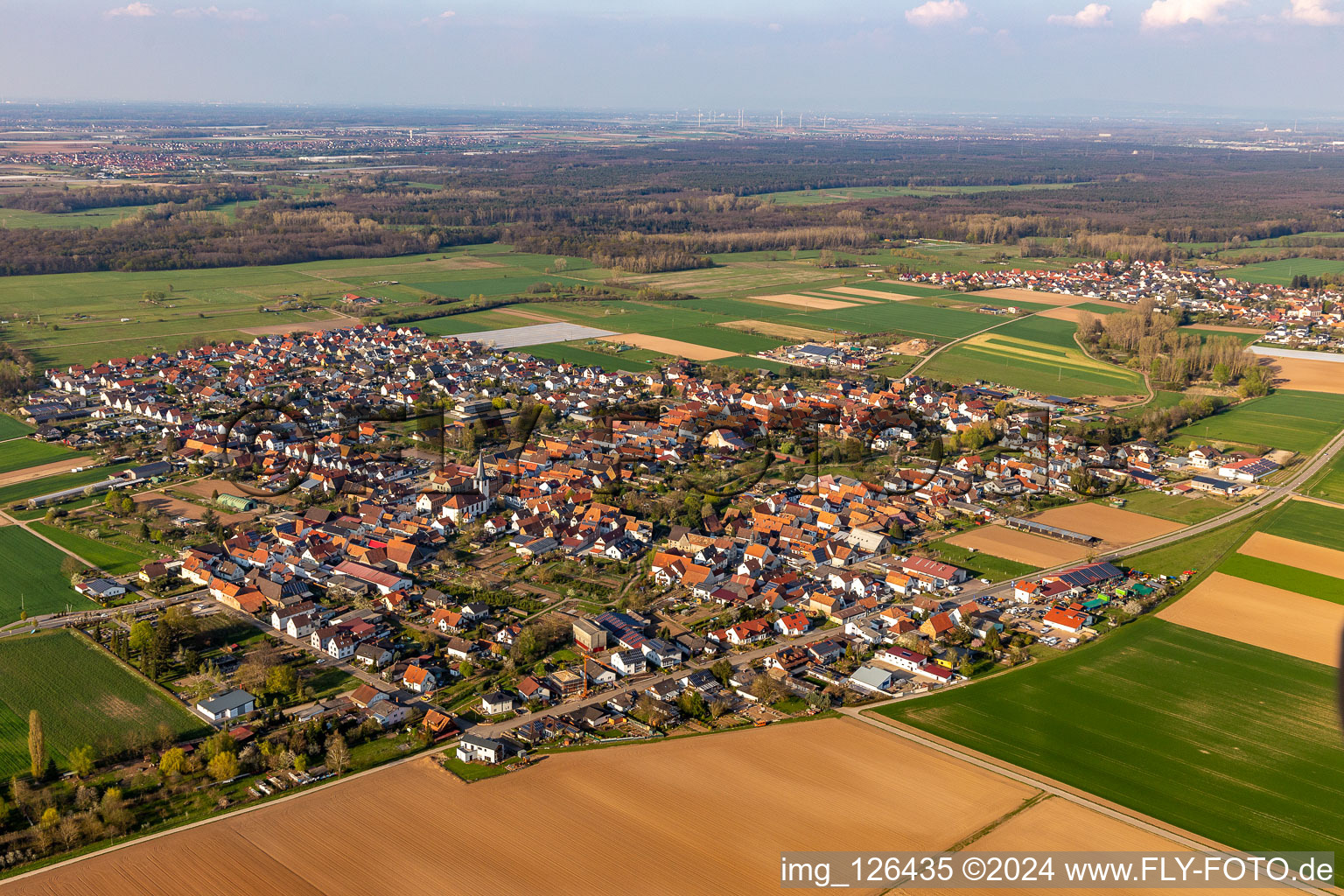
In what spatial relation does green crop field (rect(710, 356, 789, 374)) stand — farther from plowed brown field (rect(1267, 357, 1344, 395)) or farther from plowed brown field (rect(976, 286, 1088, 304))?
plowed brown field (rect(976, 286, 1088, 304))

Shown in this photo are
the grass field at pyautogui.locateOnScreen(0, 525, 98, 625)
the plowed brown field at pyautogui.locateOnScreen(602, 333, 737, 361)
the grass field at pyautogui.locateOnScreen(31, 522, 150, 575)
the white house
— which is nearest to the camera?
the white house

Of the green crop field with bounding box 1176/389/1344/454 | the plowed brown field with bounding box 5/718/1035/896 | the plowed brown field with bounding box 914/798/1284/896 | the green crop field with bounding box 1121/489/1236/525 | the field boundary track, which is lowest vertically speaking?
the field boundary track

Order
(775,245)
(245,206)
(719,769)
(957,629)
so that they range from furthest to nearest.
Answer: (245,206) < (775,245) < (957,629) < (719,769)

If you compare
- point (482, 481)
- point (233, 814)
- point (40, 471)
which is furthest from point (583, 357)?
point (233, 814)

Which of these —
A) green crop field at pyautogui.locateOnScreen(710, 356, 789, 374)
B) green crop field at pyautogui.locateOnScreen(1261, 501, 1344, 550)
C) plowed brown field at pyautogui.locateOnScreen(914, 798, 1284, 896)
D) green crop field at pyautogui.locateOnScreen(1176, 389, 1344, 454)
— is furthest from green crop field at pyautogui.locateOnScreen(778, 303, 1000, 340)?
plowed brown field at pyautogui.locateOnScreen(914, 798, 1284, 896)

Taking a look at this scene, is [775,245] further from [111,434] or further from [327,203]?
[111,434]

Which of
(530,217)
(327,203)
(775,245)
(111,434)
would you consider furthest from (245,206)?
(111,434)

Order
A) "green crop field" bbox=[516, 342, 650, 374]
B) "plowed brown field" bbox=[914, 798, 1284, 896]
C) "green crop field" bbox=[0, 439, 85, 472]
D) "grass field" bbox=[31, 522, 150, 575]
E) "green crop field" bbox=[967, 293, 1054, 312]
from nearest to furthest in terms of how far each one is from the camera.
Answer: "plowed brown field" bbox=[914, 798, 1284, 896] → "grass field" bbox=[31, 522, 150, 575] → "green crop field" bbox=[0, 439, 85, 472] → "green crop field" bbox=[516, 342, 650, 374] → "green crop field" bbox=[967, 293, 1054, 312]
